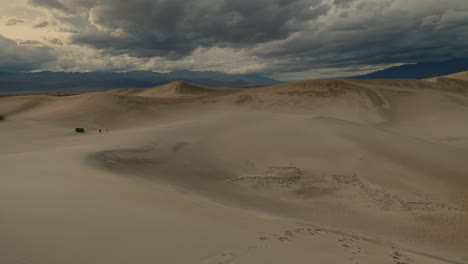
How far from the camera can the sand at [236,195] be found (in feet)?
15.5

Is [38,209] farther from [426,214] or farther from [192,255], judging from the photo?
[426,214]

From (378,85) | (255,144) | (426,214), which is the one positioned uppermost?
(378,85)

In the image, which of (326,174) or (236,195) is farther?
(326,174)

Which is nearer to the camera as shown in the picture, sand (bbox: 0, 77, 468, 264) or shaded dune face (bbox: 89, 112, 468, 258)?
sand (bbox: 0, 77, 468, 264)

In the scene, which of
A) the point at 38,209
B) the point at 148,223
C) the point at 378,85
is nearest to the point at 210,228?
the point at 148,223

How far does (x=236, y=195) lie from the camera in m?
10.9

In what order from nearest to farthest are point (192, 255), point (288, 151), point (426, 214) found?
1. point (192, 255)
2. point (426, 214)
3. point (288, 151)

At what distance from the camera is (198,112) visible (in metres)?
38.7

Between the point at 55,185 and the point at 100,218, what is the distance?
2804 millimetres

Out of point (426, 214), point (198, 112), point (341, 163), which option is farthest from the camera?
point (198, 112)

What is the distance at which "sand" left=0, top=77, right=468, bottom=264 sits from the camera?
4727mm

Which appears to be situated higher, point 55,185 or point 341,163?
point 55,185

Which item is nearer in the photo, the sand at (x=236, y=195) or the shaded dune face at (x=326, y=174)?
the sand at (x=236, y=195)

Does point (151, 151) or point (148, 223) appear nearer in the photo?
point (148, 223)
